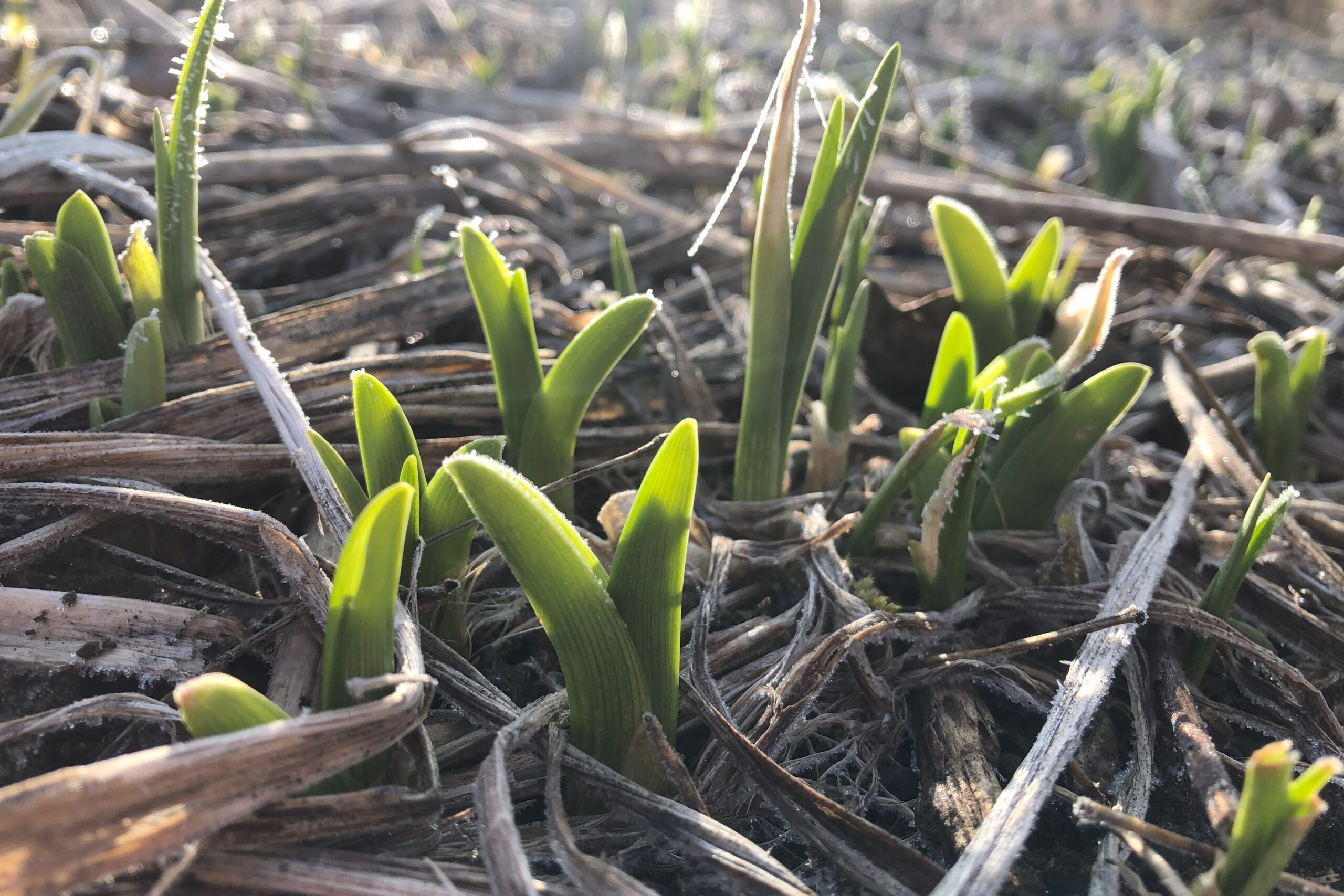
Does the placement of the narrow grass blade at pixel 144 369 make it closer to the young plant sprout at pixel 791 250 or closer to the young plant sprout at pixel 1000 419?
the young plant sprout at pixel 791 250

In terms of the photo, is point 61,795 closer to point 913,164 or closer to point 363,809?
point 363,809

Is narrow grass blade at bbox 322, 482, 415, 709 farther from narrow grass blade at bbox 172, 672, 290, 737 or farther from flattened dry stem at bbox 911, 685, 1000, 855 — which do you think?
flattened dry stem at bbox 911, 685, 1000, 855

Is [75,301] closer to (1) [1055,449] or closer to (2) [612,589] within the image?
(2) [612,589]

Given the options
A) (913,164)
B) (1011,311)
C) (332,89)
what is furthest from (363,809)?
(332,89)

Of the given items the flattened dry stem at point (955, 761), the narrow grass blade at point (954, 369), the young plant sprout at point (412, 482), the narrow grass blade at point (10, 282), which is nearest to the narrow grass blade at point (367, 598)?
Answer: the young plant sprout at point (412, 482)

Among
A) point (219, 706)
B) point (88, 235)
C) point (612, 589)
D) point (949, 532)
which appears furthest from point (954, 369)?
point (88, 235)

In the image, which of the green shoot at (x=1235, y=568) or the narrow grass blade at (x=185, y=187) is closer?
the green shoot at (x=1235, y=568)
